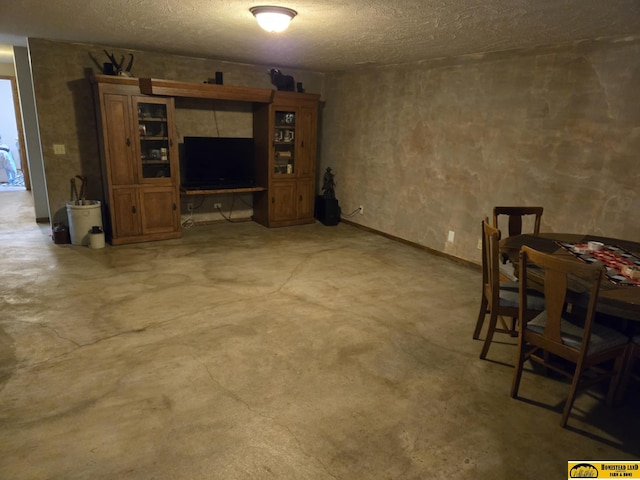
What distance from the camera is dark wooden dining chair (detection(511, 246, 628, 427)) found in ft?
6.56

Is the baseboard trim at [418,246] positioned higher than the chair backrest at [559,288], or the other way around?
the chair backrest at [559,288]

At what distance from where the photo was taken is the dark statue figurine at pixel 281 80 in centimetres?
598

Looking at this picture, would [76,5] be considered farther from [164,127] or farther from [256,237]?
[256,237]

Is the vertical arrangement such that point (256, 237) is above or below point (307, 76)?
below

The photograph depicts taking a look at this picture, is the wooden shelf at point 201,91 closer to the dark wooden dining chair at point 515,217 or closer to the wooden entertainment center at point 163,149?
the wooden entertainment center at point 163,149

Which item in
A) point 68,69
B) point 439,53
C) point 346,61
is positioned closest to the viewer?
point 439,53

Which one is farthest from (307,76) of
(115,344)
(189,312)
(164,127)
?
(115,344)

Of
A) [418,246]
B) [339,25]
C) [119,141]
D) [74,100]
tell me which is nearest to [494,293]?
[339,25]

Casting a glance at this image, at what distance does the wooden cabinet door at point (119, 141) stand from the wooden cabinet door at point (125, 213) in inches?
5.3

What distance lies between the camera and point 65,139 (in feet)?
16.7

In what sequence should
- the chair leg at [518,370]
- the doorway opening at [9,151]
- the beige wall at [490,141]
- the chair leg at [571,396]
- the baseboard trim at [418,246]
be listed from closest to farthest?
the chair leg at [571,396] < the chair leg at [518,370] < the beige wall at [490,141] < the baseboard trim at [418,246] < the doorway opening at [9,151]

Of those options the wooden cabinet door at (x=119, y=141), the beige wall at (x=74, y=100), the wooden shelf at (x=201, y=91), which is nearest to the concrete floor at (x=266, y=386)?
the wooden cabinet door at (x=119, y=141)

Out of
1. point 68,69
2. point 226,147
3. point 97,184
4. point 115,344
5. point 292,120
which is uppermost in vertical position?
point 68,69

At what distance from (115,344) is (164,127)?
10.7ft
